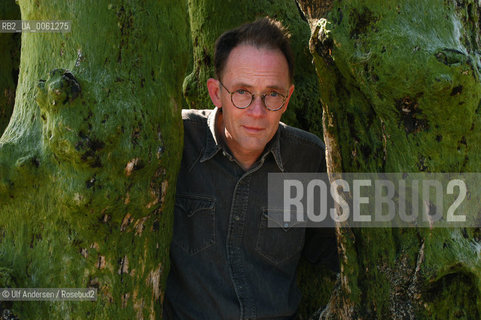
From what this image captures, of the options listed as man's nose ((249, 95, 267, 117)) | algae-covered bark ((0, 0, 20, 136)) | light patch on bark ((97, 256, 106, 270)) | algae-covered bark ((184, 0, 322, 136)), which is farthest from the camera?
algae-covered bark ((0, 0, 20, 136))

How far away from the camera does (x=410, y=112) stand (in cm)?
236

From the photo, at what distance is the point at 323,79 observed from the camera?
2.69 meters

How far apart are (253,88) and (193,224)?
77 centimetres

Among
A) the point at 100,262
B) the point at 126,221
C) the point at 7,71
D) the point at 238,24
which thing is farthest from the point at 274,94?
the point at 7,71

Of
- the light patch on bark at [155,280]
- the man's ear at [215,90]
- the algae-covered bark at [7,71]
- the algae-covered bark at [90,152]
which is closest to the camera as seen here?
the algae-covered bark at [90,152]

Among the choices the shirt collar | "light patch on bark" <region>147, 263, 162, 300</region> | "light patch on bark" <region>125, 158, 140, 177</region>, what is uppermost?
the shirt collar

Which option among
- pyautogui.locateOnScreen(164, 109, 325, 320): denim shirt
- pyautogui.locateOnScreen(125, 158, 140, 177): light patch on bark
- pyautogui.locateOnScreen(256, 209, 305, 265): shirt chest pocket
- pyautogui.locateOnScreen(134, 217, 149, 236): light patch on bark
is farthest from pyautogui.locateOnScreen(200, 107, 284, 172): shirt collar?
pyautogui.locateOnScreen(125, 158, 140, 177): light patch on bark

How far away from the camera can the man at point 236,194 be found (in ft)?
9.79

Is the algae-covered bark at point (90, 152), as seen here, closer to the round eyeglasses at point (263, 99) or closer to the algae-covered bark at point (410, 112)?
the round eyeglasses at point (263, 99)

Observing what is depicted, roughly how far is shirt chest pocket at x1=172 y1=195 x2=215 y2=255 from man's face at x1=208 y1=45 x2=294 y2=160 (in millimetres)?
393

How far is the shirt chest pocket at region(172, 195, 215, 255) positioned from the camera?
2990 mm

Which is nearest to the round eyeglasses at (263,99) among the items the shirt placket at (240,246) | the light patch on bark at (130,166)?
the shirt placket at (240,246)

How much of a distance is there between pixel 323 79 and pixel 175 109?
71 centimetres

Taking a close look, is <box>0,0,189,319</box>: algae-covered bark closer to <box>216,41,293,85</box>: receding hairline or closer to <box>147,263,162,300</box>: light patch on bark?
<box>147,263,162,300</box>: light patch on bark
